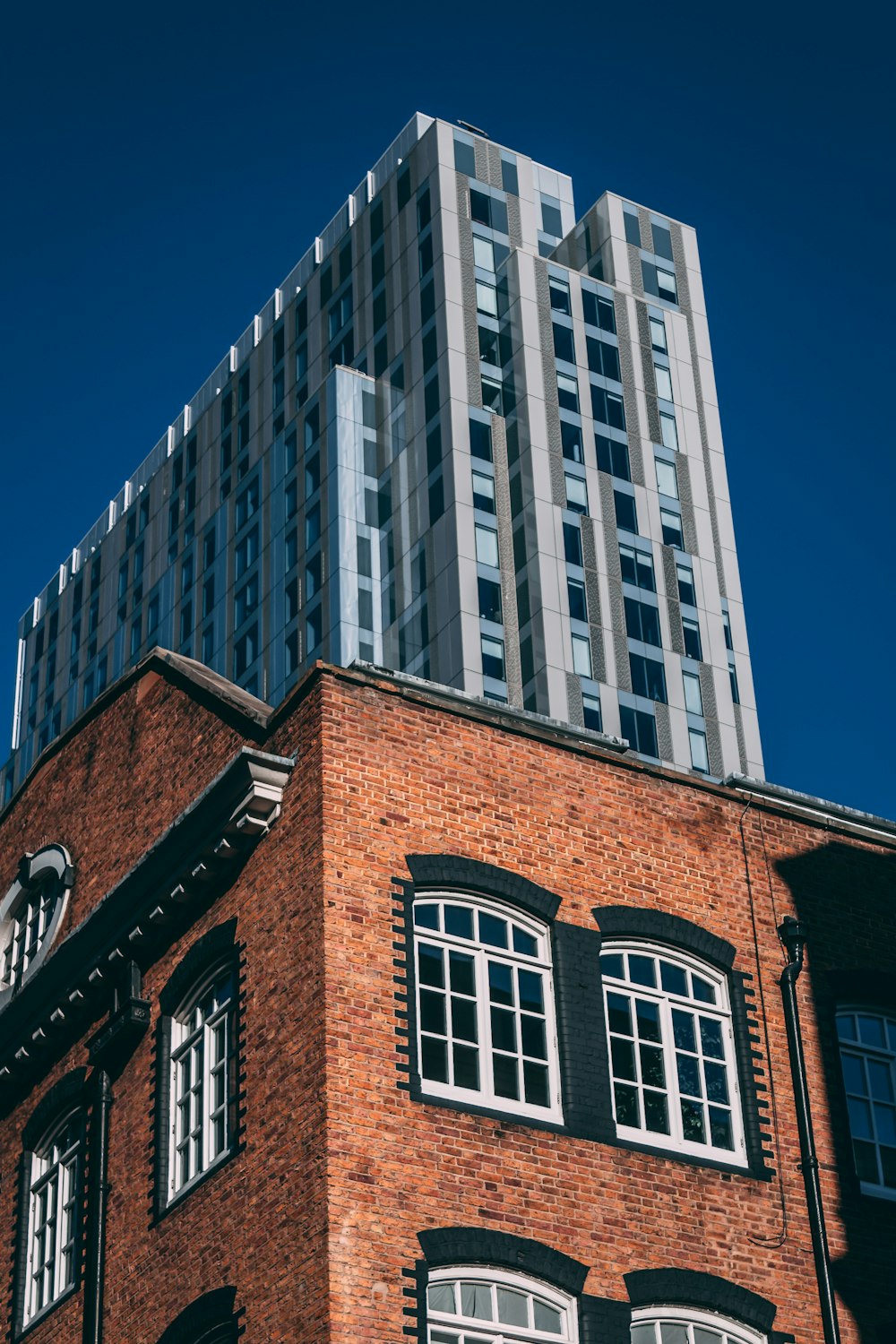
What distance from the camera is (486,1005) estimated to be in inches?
734

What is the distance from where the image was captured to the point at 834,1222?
19.2 meters

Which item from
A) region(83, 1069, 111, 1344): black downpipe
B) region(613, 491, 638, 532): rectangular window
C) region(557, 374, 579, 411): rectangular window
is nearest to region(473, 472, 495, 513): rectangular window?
region(613, 491, 638, 532): rectangular window

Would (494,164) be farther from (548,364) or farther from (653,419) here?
(653,419)

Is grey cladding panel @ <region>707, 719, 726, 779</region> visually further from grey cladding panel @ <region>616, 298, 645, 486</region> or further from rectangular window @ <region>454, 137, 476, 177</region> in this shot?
rectangular window @ <region>454, 137, 476, 177</region>

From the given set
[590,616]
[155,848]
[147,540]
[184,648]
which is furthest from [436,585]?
[155,848]

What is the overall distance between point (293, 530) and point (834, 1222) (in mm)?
82215

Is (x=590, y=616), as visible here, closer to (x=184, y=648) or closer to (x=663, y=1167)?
(x=184, y=648)

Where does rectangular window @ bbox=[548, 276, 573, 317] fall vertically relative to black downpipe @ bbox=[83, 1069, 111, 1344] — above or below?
above

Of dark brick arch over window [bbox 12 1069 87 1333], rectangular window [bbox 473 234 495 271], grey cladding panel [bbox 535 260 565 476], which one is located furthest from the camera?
rectangular window [bbox 473 234 495 271]

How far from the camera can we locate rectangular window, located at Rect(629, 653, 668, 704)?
89.5 metres

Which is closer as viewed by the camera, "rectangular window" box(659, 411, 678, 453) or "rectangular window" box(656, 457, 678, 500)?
"rectangular window" box(656, 457, 678, 500)

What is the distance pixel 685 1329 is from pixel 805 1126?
2.60 meters

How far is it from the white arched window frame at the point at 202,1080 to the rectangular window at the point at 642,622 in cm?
7170

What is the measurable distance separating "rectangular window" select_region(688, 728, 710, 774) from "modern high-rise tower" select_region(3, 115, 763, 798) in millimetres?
91
